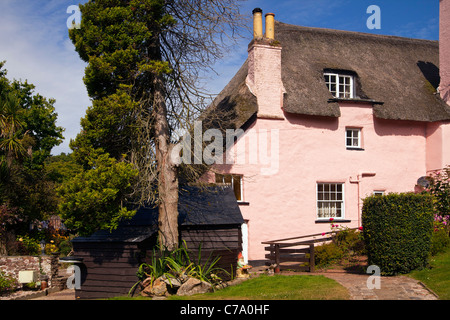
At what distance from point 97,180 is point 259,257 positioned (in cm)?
832

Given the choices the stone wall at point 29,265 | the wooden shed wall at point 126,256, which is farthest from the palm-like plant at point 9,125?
the wooden shed wall at point 126,256

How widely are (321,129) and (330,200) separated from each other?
3.05 m

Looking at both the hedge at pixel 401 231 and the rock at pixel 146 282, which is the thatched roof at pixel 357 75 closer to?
the hedge at pixel 401 231

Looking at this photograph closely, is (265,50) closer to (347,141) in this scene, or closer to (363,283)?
(347,141)

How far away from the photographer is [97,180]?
12.9 m

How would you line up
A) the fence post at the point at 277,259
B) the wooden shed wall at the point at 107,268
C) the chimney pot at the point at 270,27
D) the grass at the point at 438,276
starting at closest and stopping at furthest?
1. the grass at the point at 438,276
2. the wooden shed wall at the point at 107,268
3. the fence post at the point at 277,259
4. the chimney pot at the point at 270,27

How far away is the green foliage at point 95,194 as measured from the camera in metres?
12.8

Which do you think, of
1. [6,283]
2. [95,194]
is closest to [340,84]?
[95,194]

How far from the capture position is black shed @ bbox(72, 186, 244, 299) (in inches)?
575

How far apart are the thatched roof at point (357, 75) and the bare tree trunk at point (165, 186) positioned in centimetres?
448

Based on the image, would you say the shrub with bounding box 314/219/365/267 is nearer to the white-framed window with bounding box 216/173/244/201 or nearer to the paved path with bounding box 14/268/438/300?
the paved path with bounding box 14/268/438/300

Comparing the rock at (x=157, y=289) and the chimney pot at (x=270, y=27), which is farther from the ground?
the chimney pot at (x=270, y=27)

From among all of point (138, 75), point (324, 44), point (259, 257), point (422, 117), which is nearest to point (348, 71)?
point (324, 44)
